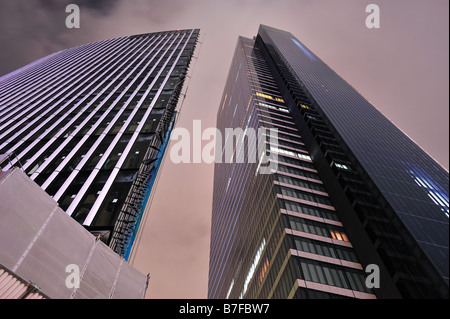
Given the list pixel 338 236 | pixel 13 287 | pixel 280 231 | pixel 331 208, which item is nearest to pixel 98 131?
pixel 13 287

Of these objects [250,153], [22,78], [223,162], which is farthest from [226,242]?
[22,78]

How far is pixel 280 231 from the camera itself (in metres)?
45.2

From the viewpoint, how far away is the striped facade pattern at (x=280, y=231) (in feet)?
129

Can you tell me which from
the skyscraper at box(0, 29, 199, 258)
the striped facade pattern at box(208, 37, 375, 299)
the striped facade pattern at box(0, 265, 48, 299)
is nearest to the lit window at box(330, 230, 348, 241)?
the striped facade pattern at box(208, 37, 375, 299)

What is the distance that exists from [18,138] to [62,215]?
27.2 meters

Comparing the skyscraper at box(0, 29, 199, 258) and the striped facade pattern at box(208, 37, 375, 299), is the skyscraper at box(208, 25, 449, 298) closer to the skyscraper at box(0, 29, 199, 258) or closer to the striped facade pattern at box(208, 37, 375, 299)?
the striped facade pattern at box(208, 37, 375, 299)

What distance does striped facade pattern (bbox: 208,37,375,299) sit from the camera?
129ft

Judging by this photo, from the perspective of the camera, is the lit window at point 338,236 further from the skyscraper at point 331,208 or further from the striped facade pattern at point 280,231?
the skyscraper at point 331,208

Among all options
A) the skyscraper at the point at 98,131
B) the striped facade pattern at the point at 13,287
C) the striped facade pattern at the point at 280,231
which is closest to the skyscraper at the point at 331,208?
the striped facade pattern at the point at 280,231

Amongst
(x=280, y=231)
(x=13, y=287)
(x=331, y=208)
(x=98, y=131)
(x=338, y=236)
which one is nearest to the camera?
(x=13, y=287)

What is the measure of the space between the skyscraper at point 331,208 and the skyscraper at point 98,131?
78.9 feet

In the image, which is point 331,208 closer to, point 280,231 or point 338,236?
point 338,236

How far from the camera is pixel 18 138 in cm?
3456

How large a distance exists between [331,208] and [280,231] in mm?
12397
